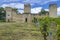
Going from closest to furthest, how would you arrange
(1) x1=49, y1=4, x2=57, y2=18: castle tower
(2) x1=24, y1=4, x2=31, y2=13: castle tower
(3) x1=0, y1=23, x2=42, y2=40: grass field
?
(3) x1=0, y1=23, x2=42, y2=40: grass field → (1) x1=49, y1=4, x2=57, y2=18: castle tower → (2) x1=24, y1=4, x2=31, y2=13: castle tower

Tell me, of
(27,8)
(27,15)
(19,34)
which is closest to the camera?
(19,34)

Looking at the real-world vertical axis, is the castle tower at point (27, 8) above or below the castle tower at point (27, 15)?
above

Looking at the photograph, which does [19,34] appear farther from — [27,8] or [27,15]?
[27,8]

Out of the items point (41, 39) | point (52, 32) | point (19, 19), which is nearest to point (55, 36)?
point (52, 32)

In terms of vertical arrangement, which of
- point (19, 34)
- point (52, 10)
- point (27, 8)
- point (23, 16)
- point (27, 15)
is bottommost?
point (19, 34)

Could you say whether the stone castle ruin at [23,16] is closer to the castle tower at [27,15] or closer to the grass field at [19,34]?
the castle tower at [27,15]

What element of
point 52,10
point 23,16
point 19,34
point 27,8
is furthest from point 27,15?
point 19,34

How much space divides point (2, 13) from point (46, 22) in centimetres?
3942

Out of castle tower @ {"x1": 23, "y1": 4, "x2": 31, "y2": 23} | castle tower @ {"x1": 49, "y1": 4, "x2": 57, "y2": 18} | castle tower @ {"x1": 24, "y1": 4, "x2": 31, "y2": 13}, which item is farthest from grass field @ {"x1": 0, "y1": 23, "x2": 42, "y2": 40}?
castle tower @ {"x1": 24, "y1": 4, "x2": 31, "y2": 13}

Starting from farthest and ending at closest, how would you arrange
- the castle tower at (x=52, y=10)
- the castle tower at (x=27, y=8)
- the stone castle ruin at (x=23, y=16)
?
the castle tower at (x=27, y=8)
the stone castle ruin at (x=23, y=16)
the castle tower at (x=52, y=10)

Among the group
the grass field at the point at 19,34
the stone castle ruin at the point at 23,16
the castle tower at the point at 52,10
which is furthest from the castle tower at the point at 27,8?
the grass field at the point at 19,34

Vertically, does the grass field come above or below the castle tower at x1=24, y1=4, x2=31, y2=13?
below

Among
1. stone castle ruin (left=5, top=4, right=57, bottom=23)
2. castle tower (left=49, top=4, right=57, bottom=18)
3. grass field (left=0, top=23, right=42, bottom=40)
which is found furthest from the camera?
stone castle ruin (left=5, top=4, right=57, bottom=23)

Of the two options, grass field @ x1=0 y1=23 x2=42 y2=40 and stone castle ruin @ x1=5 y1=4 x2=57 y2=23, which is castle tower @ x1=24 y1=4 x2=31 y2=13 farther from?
grass field @ x1=0 y1=23 x2=42 y2=40
